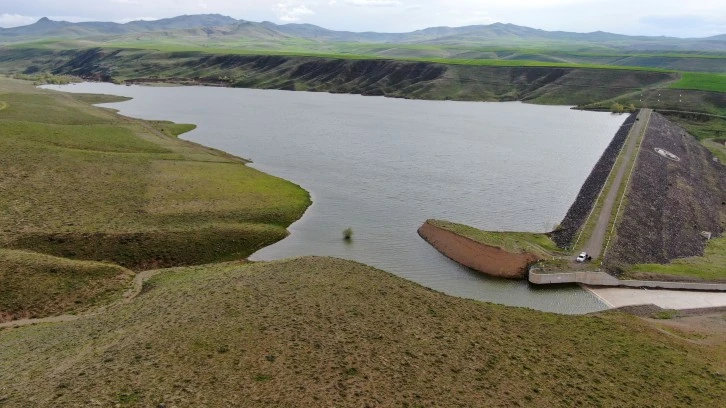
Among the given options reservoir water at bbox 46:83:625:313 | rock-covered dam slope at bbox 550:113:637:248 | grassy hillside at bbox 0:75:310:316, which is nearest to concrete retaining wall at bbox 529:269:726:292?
reservoir water at bbox 46:83:625:313

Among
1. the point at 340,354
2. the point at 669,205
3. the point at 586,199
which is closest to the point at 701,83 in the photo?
the point at 669,205

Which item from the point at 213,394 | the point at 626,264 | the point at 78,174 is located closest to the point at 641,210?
the point at 626,264

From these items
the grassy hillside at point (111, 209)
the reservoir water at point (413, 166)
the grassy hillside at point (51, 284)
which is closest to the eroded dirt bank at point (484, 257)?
the reservoir water at point (413, 166)

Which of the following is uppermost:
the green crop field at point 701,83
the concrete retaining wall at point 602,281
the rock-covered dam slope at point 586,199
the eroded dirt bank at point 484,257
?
the green crop field at point 701,83

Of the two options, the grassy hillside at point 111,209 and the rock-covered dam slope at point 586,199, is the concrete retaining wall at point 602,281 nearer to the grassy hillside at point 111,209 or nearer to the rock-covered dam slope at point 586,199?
the rock-covered dam slope at point 586,199

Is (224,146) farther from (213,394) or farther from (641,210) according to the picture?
(213,394)

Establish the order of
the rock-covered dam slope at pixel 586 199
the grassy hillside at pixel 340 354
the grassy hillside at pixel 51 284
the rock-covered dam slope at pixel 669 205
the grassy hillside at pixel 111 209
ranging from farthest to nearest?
1. the rock-covered dam slope at pixel 586 199
2. the rock-covered dam slope at pixel 669 205
3. the grassy hillside at pixel 111 209
4. the grassy hillside at pixel 51 284
5. the grassy hillside at pixel 340 354

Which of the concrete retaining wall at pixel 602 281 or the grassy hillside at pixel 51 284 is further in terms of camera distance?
the concrete retaining wall at pixel 602 281
